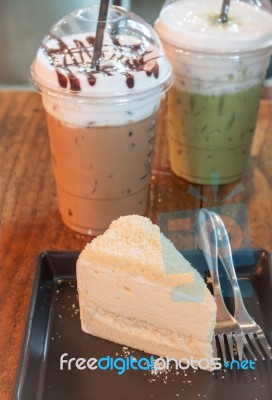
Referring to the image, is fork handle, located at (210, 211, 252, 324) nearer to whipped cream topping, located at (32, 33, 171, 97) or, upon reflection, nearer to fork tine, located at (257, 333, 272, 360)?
fork tine, located at (257, 333, 272, 360)

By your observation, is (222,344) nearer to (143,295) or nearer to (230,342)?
(230,342)

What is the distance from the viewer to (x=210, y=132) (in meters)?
1.40

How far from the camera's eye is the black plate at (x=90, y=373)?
2.95ft

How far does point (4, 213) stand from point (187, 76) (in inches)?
22.8

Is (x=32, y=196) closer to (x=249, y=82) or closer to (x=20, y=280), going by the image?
(x=20, y=280)

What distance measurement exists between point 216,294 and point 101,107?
0.45 m

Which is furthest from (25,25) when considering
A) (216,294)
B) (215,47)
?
(216,294)

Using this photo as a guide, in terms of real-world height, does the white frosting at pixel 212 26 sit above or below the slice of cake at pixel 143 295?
above

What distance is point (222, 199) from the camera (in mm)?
1414

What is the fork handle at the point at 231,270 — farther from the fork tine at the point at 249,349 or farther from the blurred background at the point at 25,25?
the blurred background at the point at 25,25

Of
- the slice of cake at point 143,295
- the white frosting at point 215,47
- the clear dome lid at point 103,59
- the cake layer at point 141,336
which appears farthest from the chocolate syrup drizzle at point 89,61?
the cake layer at point 141,336

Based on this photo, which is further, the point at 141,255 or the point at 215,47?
the point at 215,47

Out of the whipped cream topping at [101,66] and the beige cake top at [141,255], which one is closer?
the beige cake top at [141,255]

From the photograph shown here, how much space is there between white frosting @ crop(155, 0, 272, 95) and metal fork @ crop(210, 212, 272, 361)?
35cm
